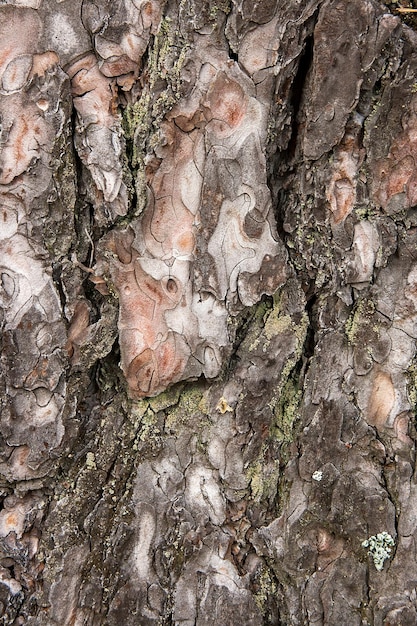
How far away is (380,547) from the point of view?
197 cm

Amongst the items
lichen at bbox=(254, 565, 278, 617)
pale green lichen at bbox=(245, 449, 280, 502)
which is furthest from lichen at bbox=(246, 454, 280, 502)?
lichen at bbox=(254, 565, 278, 617)

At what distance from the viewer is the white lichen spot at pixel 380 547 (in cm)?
197

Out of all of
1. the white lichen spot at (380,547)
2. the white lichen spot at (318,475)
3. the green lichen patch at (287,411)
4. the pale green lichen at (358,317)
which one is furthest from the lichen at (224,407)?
the white lichen spot at (380,547)

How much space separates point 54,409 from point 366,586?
113 cm

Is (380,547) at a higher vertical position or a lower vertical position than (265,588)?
higher

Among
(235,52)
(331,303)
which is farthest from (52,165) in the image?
(331,303)

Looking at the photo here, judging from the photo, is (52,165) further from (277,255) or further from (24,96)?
(277,255)

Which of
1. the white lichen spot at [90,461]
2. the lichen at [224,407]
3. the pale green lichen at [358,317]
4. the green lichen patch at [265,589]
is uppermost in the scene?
the pale green lichen at [358,317]

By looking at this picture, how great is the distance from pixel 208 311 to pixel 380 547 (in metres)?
0.91

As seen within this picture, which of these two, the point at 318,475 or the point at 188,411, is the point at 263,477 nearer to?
the point at 318,475

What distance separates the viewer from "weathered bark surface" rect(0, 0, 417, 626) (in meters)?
1.98

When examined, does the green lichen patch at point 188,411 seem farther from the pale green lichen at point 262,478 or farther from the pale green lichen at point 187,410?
the pale green lichen at point 262,478

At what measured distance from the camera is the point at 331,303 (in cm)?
207

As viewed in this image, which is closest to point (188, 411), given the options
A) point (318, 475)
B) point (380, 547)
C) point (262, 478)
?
point (262, 478)
